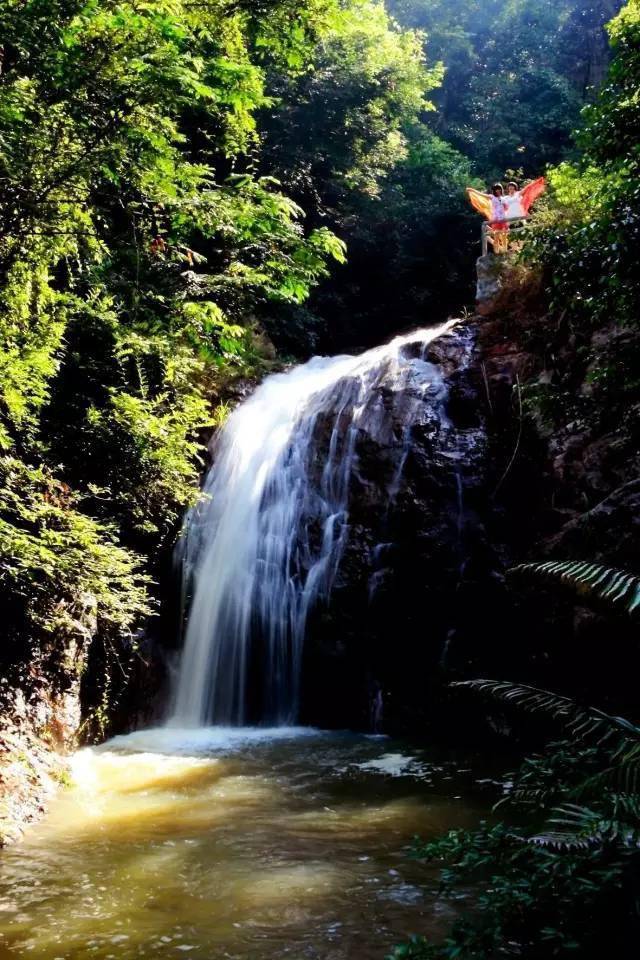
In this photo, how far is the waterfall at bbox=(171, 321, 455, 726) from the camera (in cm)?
936

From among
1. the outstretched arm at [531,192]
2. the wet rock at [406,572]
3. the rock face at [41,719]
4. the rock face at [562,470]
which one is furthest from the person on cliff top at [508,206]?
the rock face at [41,719]

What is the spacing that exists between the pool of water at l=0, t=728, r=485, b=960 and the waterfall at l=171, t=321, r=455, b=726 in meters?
1.86

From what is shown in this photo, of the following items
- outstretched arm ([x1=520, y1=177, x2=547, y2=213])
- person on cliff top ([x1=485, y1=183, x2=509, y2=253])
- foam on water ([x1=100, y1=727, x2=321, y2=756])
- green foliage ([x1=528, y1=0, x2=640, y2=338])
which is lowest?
foam on water ([x1=100, y1=727, x2=321, y2=756])

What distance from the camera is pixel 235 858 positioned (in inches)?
186

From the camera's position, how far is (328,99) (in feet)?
64.0

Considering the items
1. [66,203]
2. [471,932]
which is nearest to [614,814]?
[471,932]

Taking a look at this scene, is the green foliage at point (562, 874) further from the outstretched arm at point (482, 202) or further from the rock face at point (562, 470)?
the outstretched arm at point (482, 202)

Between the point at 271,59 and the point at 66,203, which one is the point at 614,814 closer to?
the point at 66,203

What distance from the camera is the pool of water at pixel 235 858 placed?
12.1 feet

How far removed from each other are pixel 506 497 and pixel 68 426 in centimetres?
545

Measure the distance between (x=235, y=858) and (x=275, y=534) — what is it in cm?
574

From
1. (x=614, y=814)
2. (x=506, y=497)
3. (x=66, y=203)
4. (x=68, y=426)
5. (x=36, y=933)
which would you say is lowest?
(x=36, y=933)

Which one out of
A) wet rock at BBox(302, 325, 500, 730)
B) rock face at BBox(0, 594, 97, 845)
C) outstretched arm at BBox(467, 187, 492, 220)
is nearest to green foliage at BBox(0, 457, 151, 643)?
rock face at BBox(0, 594, 97, 845)

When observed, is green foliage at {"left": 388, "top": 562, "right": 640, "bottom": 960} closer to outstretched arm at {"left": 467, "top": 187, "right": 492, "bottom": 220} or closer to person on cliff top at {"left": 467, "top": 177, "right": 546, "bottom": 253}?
person on cliff top at {"left": 467, "top": 177, "right": 546, "bottom": 253}
